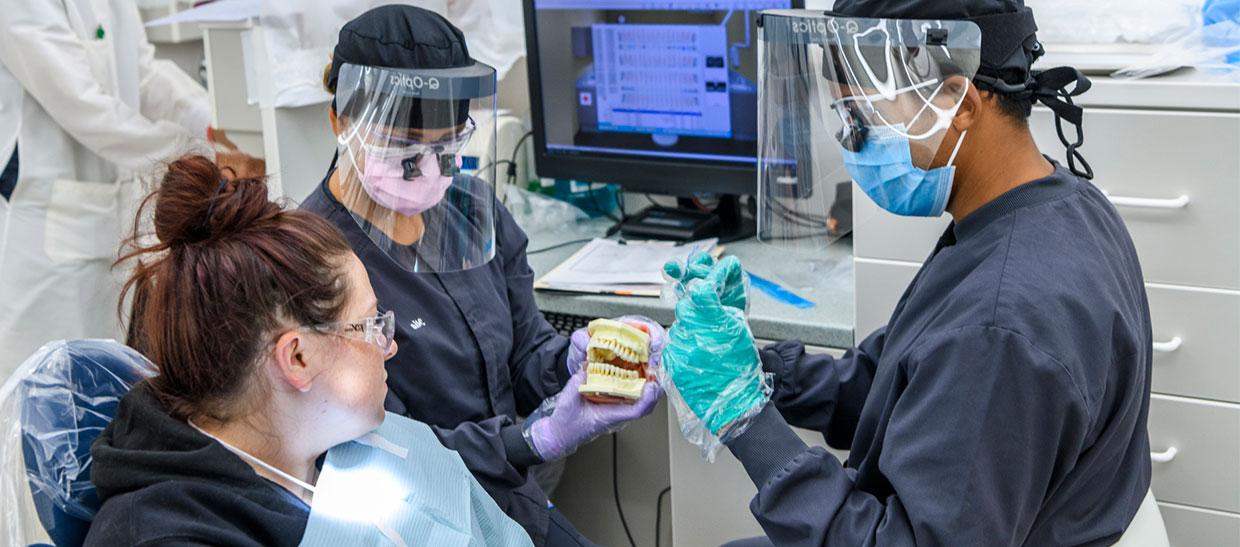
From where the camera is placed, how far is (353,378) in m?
1.33

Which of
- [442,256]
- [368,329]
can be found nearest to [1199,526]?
[442,256]

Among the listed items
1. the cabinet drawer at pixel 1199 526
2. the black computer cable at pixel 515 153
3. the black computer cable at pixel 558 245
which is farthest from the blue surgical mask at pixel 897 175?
the black computer cable at pixel 515 153

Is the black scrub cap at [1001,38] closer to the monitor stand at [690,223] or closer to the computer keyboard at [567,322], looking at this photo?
the computer keyboard at [567,322]

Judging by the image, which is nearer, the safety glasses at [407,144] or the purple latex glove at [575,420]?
the safety glasses at [407,144]

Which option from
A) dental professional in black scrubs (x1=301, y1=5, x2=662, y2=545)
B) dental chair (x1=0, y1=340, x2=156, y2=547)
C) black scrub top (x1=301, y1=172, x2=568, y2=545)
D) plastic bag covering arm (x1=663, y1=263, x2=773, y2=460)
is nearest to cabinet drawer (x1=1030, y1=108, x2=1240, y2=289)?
plastic bag covering arm (x1=663, y1=263, x2=773, y2=460)

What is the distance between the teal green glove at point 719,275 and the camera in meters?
1.69

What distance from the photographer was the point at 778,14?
1.51 meters

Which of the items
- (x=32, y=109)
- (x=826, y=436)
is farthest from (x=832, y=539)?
(x=32, y=109)

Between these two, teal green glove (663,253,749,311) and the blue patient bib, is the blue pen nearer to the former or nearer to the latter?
teal green glove (663,253,749,311)

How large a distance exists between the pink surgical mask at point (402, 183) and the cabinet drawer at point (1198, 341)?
3.76 ft

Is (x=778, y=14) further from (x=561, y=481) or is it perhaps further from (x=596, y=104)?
(x=561, y=481)

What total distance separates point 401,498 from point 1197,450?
4.34 ft

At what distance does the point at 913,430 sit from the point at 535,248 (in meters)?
1.36

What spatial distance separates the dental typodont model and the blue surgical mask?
1.42 feet
